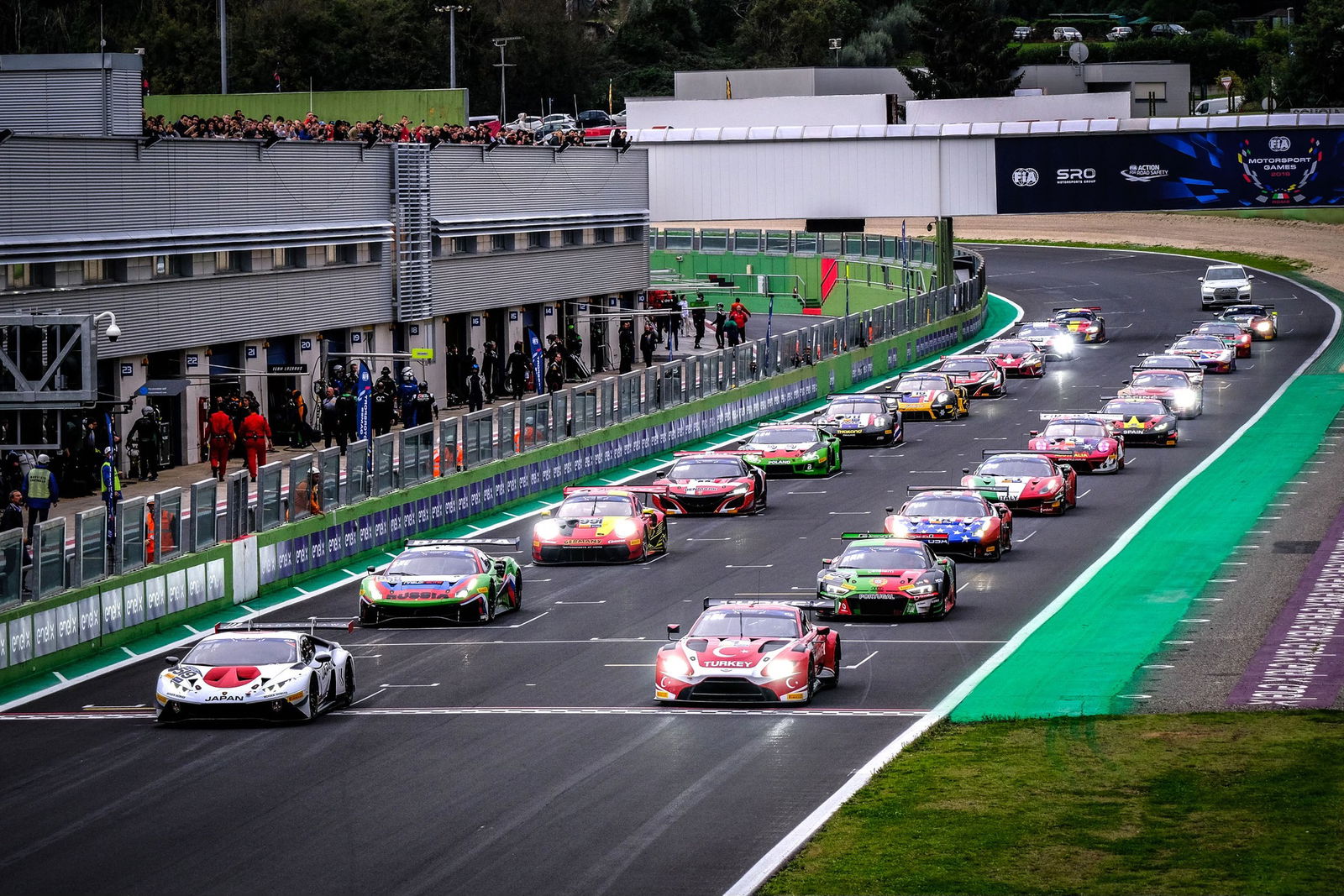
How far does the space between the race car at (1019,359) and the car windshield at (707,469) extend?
85.8 ft

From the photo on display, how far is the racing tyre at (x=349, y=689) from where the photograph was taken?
25.8m

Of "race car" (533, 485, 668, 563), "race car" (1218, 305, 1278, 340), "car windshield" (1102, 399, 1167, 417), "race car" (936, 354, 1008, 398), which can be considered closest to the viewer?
"race car" (533, 485, 668, 563)

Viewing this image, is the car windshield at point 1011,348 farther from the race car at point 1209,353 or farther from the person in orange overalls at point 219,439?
the person in orange overalls at point 219,439

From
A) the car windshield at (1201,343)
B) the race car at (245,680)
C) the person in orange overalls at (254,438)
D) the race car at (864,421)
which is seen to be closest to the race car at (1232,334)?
the car windshield at (1201,343)

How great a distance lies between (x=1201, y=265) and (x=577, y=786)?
9783 cm

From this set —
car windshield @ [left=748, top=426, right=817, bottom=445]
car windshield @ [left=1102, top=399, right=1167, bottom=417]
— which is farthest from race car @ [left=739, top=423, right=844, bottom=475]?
car windshield @ [left=1102, top=399, right=1167, bottom=417]

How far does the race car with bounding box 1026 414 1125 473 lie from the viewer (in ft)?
155

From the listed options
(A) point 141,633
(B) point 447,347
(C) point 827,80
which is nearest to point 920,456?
(B) point 447,347

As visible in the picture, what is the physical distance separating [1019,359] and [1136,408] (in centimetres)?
1587

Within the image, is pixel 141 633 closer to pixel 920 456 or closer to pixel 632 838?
pixel 632 838

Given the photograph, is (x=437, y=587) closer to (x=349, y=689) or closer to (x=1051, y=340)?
(x=349, y=689)

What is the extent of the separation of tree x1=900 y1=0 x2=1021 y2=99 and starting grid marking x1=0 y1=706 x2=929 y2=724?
112751 mm

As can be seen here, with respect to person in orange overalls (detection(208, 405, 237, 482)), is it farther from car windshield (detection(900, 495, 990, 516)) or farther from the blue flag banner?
car windshield (detection(900, 495, 990, 516))

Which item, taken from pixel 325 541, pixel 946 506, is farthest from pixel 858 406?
pixel 325 541
